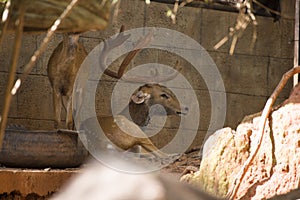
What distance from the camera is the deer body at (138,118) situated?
627 cm

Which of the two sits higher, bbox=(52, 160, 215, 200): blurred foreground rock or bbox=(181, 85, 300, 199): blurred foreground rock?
bbox=(52, 160, 215, 200): blurred foreground rock

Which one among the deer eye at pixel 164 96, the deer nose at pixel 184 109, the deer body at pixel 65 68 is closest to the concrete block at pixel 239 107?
the deer nose at pixel 184 109

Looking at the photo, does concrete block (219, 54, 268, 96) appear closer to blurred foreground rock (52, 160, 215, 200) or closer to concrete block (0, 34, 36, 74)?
concrete block (0, 34, 36, 74)

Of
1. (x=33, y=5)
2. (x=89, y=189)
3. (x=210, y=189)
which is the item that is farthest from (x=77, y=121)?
(x=89, y=189)

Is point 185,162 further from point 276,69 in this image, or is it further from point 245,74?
point 276,69

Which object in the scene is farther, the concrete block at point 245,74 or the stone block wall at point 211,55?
the concrete block at point 245,74

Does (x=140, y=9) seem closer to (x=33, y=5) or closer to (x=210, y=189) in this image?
(x=210, y=189)

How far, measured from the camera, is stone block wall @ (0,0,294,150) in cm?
722

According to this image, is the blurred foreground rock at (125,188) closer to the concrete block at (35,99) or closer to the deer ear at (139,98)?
the deer ear at (139,98)

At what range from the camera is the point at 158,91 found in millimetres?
6910

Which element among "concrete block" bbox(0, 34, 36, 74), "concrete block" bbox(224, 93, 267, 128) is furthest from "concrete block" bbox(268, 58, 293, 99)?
"concrete block" bbox(0, 34, 36, 74)

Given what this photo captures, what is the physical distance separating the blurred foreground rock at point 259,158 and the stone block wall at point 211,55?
356 centimetres

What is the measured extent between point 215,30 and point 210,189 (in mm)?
4334

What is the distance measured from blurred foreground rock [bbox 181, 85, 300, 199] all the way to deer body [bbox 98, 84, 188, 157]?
93.5 inches
